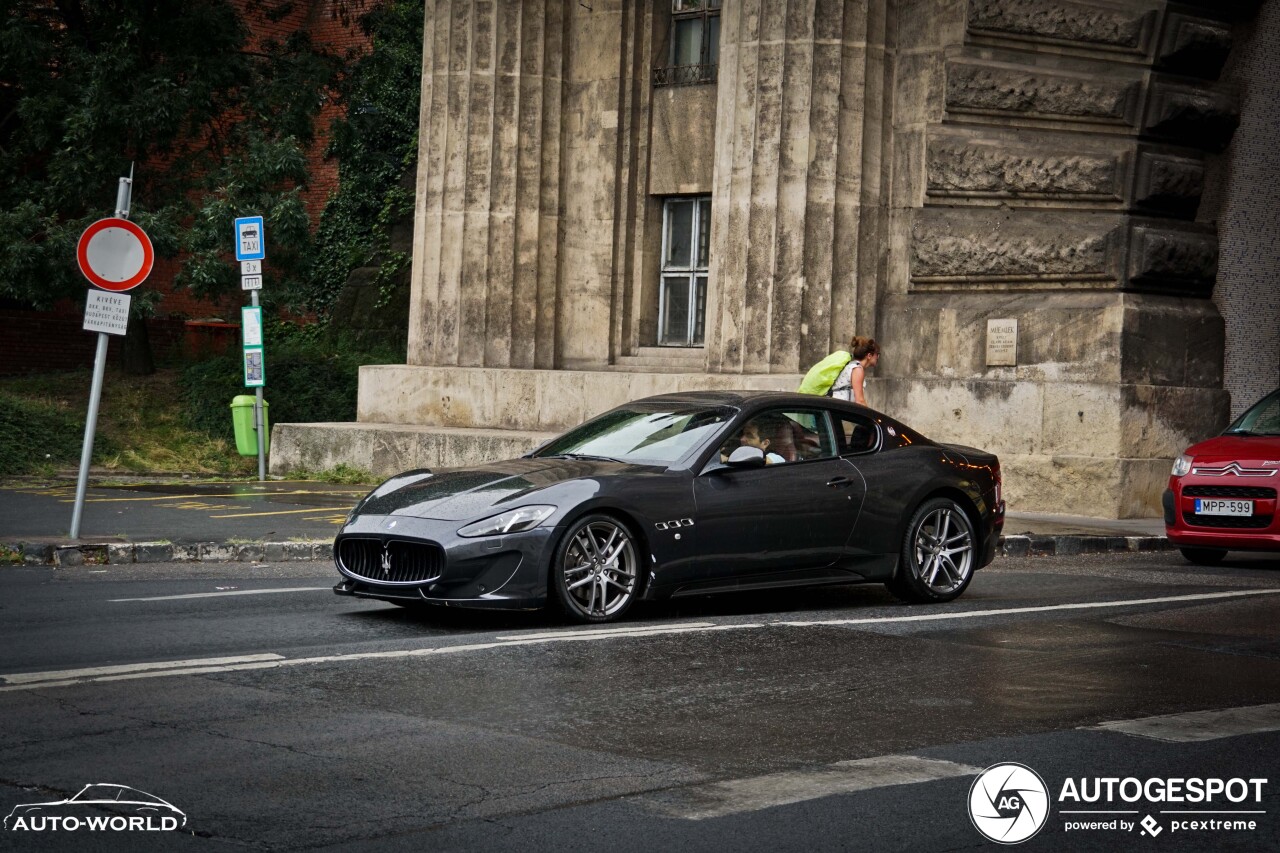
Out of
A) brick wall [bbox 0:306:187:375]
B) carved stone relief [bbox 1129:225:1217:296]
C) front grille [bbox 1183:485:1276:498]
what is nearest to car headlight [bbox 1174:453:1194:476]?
front grille [bbox 1183:485:1276:498]

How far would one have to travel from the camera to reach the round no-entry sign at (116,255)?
13.9m

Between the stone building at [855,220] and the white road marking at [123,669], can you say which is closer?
the white road marking at [123,669]

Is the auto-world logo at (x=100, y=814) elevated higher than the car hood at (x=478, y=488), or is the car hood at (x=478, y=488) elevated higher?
the car hood at (x=478, y=488)

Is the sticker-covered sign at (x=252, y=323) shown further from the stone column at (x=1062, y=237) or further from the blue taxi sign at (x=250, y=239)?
the stone column at (x=1062, y=237)

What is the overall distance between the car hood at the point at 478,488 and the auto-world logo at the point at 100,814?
4132 mm

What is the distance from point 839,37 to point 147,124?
1145 centimetres

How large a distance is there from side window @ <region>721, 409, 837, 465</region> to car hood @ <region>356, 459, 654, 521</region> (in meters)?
0.80

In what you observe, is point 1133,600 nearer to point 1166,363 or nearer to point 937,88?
point 1166,363

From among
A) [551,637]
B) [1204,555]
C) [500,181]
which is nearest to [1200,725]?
[551,637]

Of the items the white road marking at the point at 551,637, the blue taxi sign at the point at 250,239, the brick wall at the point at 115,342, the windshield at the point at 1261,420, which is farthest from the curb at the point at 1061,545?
the brick wall at the point at 115,342

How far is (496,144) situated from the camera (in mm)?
20875

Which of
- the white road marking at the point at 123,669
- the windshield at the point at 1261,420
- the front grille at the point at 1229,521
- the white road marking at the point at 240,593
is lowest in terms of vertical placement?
the white road marking at the point at 240,593

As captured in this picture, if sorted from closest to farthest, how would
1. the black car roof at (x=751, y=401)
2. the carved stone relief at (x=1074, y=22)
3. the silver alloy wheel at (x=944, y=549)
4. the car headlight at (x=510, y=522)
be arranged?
1. the car headlight at (x=510, y=522)
2. the black car roof at (x=751, y=401)
3. the silver alloy wheel at (x=944, y=549)
4. the carved stone relief at (x=1074, y=22)

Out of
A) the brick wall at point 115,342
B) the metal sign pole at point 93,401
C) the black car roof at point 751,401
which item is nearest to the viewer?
the black car roof at point 751,401
